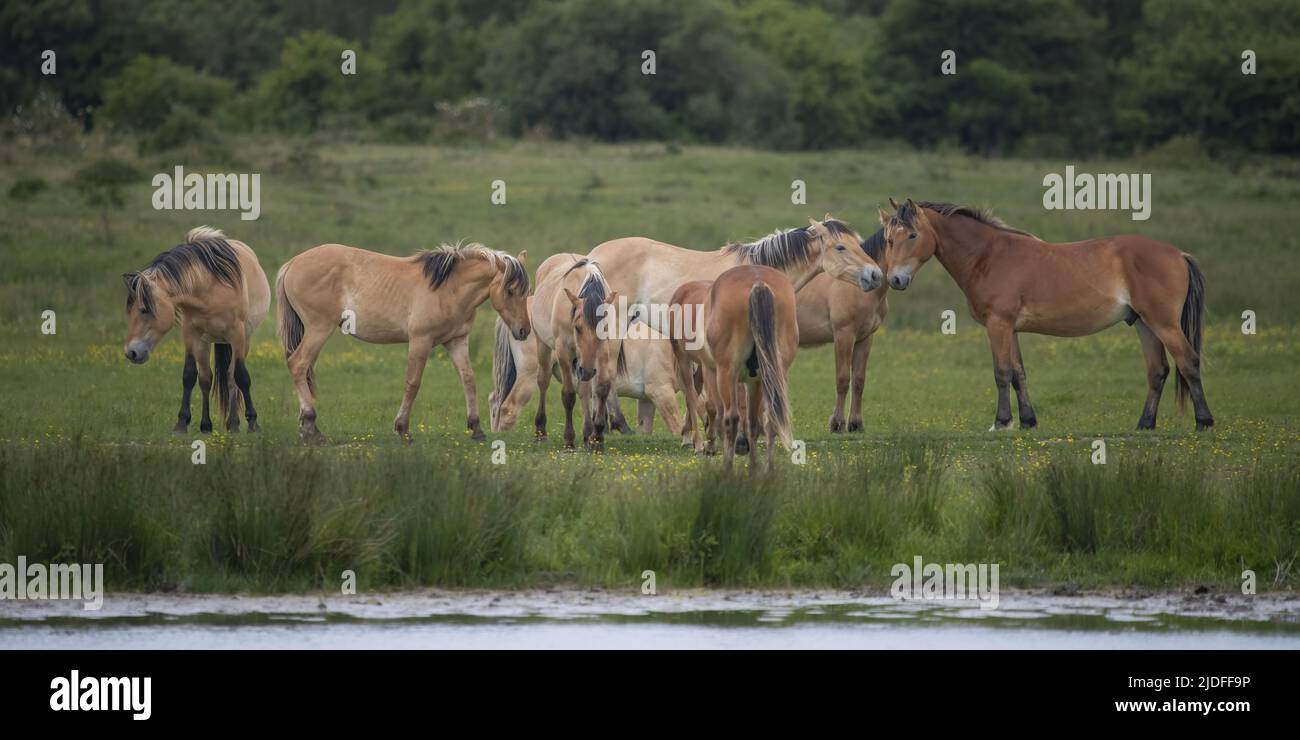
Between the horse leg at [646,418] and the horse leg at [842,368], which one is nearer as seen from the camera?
the horse leg at [842,368]

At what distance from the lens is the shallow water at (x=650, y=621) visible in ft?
39.0

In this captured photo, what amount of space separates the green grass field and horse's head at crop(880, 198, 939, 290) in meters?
1.74

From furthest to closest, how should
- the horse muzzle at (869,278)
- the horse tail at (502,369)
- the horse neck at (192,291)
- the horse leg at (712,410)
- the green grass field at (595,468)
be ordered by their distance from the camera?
the horse tail at (502,369) < the horse neck at (192,291) < the horse muzzle at (869,278) < the horse leg at (712,410) < the green grass field at (595,468)

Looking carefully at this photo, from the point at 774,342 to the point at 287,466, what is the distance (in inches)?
169

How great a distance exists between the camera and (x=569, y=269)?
19.0 m

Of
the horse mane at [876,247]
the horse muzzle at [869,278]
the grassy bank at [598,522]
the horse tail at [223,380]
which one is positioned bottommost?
the grassy bank at [598,522]

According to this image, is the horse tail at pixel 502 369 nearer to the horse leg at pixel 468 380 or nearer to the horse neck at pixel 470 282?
the horse leg at pixel 468 380

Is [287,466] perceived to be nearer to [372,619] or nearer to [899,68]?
[372,619]

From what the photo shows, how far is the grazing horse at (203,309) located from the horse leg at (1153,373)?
9387 mm

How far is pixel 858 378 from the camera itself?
20.0 meters

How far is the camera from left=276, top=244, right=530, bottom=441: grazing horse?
18406 mm

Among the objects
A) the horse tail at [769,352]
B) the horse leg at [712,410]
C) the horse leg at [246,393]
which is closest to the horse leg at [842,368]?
the horse leg at [712,410]

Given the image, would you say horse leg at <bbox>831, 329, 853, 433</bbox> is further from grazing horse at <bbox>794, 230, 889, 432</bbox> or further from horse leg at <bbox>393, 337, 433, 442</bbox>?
horse leg at <bbox>393, 337, 433, 442</bbox>
